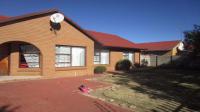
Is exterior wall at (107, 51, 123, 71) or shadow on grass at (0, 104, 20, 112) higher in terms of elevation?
exterior wall at (107, 51, 123, 71)

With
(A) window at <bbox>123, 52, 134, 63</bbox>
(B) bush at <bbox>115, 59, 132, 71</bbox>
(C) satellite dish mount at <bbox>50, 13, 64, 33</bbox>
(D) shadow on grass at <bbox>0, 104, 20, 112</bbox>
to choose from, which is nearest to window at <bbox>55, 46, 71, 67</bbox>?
(C) satellite dish mount at <bbox>50, 13, 64, 33</bbox>

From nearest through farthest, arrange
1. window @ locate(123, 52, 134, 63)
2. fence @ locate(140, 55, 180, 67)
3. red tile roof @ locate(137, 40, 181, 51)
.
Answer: window @ locate(123, 52, 134, 63) → fence @ locate(140, 55, 180, 67) → red tile roof @ locate(137, 40, 181, 51)

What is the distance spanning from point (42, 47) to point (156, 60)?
21823 millimetres

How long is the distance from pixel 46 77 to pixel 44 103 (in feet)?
26.3

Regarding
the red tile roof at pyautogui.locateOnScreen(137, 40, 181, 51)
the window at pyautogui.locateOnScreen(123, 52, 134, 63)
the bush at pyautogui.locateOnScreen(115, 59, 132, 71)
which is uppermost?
the red tile roof at pyautogui.locateOnScreen(137, 40, 181, 51)

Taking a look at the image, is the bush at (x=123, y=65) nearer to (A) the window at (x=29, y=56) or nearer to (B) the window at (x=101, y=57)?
(B) the window at (x=101, y=57)

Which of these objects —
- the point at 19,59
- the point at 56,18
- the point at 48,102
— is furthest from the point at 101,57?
the point at 48,102

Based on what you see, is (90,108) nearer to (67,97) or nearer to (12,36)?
(67,97)

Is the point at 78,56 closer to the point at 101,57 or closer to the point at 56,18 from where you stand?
the point at 56,18

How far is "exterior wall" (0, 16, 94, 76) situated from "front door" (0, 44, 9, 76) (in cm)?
48

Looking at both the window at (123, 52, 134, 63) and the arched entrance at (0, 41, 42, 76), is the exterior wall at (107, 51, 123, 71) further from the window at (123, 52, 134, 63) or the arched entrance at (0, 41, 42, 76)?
the arched entrance at (0, 41, 42, 76)

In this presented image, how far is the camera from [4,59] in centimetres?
1672

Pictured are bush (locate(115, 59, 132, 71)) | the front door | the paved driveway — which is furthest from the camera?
bush (locate(115, 59, 132, 71))

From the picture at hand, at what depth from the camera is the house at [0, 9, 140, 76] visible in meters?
15.5
